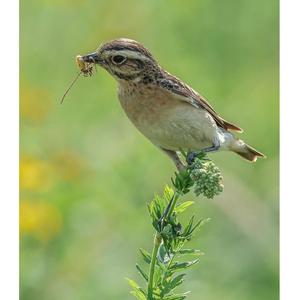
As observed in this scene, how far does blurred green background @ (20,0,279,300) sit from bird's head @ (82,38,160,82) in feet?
2.15

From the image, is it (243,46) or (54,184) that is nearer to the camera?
(54,184)

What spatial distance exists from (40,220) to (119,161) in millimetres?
527

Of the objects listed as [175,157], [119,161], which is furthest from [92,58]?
[119,161]

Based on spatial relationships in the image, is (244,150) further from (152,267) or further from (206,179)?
(152,267)

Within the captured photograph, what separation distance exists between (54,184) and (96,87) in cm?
47

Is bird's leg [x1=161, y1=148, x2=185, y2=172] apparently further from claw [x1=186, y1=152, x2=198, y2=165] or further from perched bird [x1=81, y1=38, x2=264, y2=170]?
claw [x1=186, y1=152, x2=198, y2=165]

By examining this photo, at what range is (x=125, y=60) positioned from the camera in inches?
109

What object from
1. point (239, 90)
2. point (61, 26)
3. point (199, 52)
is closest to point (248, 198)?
point (239, 90)

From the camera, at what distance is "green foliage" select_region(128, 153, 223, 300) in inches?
86.1

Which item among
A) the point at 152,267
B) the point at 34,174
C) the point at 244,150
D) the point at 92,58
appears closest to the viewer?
the point at 152,267
